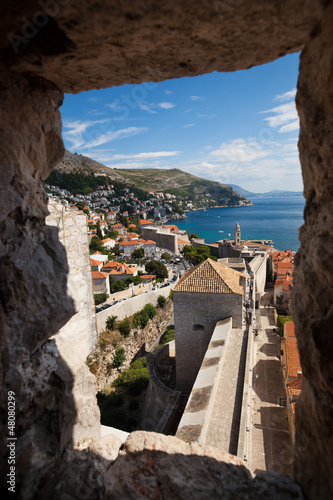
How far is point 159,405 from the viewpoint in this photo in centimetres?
1133

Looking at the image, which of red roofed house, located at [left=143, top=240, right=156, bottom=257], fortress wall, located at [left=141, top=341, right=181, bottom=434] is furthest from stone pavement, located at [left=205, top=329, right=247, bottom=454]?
red roofed house, located at [left=143, top=240, right=156, bottom=257]

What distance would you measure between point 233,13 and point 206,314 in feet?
32.8

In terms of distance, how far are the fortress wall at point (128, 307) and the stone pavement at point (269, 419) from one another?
30.1 feet

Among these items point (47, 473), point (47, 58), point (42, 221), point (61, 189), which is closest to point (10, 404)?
point (47, 473)

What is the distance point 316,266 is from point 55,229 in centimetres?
263

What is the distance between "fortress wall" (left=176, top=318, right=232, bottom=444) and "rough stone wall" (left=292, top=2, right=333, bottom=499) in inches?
170

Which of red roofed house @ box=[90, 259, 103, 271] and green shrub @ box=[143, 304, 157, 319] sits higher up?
red roofed house @ box=[90, 259, 103, 271]

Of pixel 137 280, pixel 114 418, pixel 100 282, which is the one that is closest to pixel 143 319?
pixel 100 282

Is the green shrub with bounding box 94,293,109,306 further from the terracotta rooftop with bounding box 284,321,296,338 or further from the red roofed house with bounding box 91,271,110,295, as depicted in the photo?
the terracotta rooftop with bounding box 284,321,296,338

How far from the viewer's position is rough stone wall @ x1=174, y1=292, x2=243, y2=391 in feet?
35.0

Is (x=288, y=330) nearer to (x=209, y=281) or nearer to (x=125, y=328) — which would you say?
(x=209, y=281)

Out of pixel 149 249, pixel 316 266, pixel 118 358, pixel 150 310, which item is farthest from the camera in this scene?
pixel 149 249

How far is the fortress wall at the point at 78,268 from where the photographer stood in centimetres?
928

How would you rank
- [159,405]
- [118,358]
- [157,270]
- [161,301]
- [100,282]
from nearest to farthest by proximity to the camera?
[159,405]
[118,358]
[161,301]
[100,282]
[157,270]
